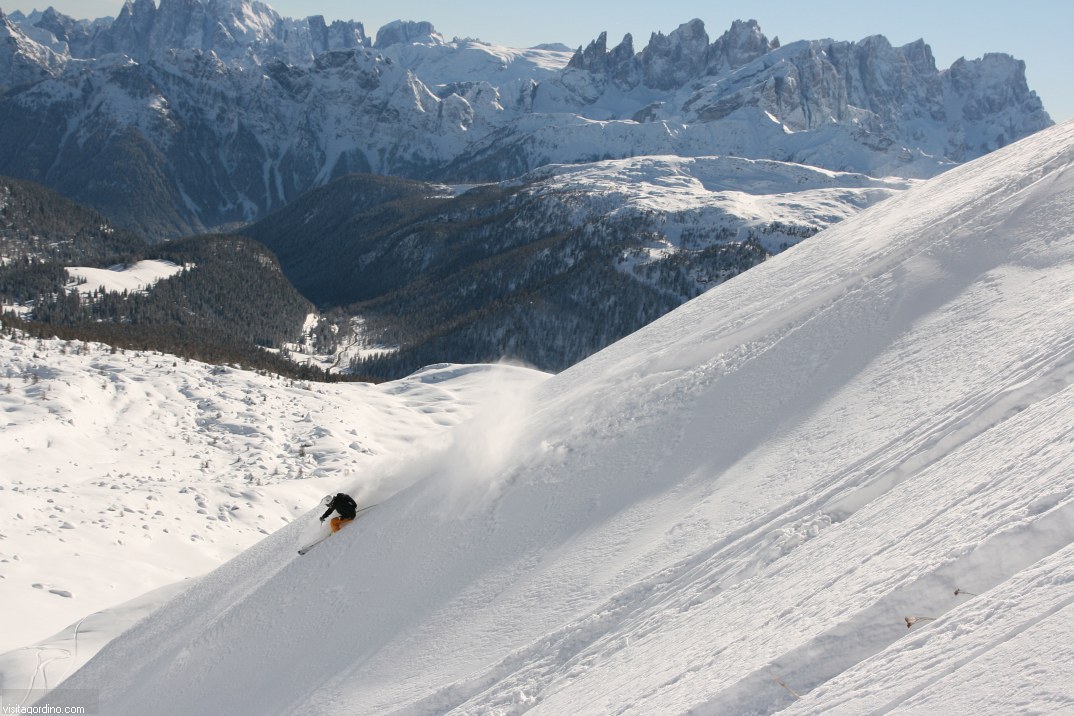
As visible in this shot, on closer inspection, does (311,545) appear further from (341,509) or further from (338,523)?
(341,509)

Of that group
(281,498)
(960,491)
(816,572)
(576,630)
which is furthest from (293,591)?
(281,498)

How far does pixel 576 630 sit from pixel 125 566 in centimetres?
2315

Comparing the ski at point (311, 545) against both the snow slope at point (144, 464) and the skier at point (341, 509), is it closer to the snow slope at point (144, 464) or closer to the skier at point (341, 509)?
the skier at point (341, 509)

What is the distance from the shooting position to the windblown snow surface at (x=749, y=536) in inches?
230

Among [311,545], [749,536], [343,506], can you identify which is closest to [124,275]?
[311,545]

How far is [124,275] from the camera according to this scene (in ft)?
548

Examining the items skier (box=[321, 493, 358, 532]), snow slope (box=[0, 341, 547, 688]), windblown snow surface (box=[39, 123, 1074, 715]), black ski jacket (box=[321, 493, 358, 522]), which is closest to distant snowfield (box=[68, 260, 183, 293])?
snow slope (box=[0, 341, 547, 688])

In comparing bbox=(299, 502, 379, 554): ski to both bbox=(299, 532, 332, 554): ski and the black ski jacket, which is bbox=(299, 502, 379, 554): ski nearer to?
bbox=(299, 532, 332, 554): ski

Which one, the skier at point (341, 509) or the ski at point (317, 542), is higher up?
the skier at point (341, 509)

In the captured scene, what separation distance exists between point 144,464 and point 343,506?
96.4 ft

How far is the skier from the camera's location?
51.3ft

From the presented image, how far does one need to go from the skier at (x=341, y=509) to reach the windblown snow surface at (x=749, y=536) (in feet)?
1.47

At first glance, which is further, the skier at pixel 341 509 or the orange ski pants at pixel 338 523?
the orange ski pants at pixel 338 523

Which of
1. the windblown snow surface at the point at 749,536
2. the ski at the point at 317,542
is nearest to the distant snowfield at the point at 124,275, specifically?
the ski at the point at 317,542
